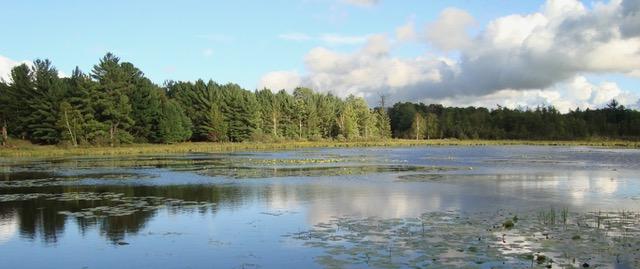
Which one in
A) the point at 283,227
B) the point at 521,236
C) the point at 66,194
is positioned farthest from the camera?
the point at 66,194

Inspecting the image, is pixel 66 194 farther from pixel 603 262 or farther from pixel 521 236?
pixel 603 262

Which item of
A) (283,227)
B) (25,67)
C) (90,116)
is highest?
(25,67)

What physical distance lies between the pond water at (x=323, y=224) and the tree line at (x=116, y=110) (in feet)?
158

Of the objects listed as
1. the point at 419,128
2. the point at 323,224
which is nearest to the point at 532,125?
the point at 419,128

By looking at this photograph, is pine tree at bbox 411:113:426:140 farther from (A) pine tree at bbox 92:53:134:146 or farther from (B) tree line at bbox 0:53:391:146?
(A) pine tree at bbox 92:53:134:146

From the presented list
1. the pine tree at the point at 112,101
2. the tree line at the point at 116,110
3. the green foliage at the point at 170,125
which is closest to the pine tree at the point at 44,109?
the tree line at the point at 116,110

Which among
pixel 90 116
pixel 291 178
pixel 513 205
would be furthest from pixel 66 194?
pixel 90 116

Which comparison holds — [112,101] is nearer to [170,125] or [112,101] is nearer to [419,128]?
[170,125]

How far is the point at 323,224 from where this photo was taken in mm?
16234

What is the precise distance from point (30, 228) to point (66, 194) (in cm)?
876

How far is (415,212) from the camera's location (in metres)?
18.3

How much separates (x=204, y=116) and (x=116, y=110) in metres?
23.1

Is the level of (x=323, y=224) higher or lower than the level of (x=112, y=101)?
lower

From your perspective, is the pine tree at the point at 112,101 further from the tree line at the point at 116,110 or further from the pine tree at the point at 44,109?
the pine tree at the point at 44,109
